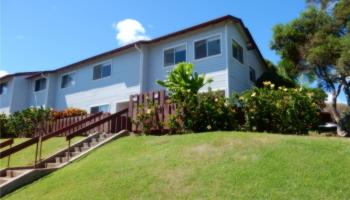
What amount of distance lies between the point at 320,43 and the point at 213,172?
1313cm

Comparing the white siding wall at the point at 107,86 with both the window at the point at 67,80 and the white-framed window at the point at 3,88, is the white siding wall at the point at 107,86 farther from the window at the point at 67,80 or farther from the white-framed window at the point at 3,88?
the white-framed window at the point at 3,88

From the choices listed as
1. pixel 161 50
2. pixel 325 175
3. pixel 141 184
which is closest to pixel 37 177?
pixel 141 184

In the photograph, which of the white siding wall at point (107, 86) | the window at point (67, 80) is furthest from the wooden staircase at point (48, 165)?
the window at point (67, 80)

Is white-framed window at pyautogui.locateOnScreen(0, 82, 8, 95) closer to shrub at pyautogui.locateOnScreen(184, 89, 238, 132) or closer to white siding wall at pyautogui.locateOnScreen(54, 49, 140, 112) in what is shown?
white siding wall at pyautogui.locateOnScreen(54, 49, 140, 112)

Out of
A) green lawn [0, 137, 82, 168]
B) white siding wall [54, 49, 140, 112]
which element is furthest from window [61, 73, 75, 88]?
green lawn [0, 137, 82, 168]

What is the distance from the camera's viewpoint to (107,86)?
25312mm

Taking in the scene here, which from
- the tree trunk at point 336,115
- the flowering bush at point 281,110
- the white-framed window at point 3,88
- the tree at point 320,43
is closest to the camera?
the flowering bush at point 281,110

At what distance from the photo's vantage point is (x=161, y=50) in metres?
22.9

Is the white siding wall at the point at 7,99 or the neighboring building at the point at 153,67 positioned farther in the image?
the white siding wall at the point at 7,99

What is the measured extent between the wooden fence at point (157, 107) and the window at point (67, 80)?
13679 mm

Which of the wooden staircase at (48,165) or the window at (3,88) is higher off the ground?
the window at (3,88)

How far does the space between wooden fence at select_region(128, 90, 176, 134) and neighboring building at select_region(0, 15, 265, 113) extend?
16.8ft

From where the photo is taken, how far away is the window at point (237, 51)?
21.0 meters

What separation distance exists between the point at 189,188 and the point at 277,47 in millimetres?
15283
